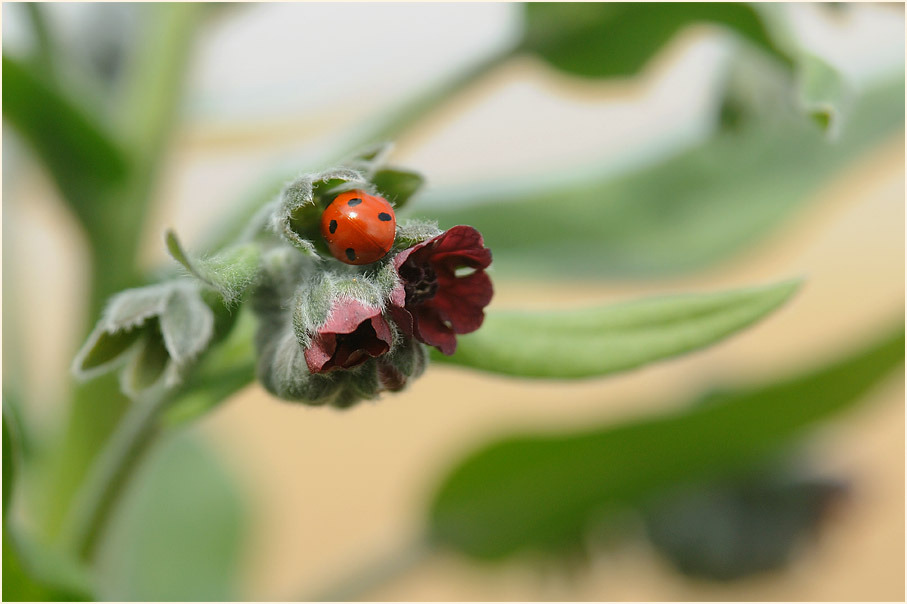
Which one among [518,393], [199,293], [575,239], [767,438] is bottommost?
[199,293]

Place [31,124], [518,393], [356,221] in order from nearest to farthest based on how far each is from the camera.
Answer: [356,221], [31,124], [518,393]

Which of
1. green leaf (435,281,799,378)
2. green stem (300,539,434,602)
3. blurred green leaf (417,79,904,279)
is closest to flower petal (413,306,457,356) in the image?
green leaf (435,281,799,378)

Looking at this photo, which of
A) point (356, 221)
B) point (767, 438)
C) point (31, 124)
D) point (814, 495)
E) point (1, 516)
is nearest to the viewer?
point (356, 221)

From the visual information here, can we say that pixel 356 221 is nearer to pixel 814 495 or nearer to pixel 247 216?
pixel 247 216

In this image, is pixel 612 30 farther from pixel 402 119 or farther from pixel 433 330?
pixel 433 330

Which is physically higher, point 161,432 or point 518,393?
point 518,393

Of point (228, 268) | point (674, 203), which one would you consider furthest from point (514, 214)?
point (228, 268)

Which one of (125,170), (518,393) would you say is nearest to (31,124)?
(125,170)
